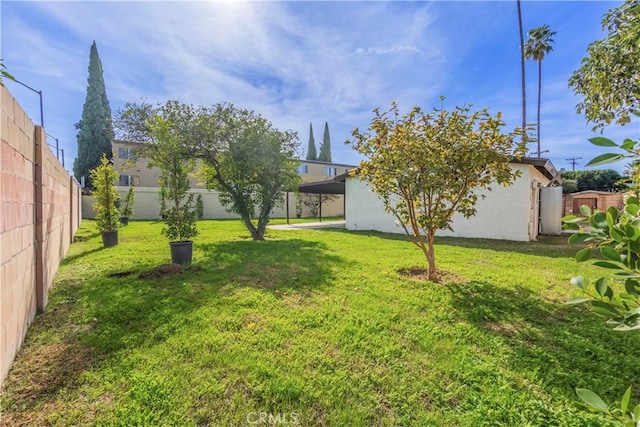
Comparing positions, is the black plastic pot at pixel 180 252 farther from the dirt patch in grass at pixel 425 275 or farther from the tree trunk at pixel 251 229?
the tree trunk at pixel 251 229

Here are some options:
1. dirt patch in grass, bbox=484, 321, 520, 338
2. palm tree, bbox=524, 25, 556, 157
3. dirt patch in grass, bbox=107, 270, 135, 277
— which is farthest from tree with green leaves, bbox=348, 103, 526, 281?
palm tree, bbox=524, 25, 556, 157

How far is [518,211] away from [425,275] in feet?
23.7

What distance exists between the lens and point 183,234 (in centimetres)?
664

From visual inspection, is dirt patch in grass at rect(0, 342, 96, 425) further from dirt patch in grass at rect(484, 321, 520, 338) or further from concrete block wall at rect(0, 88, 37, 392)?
dirt patch in grass at rect(484, 321, 520, 338)

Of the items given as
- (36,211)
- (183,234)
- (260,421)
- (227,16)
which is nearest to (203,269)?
(183,234)

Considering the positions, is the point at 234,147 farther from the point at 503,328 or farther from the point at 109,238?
the point at 503,328

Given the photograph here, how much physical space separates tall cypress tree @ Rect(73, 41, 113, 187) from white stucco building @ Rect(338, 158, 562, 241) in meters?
27.3

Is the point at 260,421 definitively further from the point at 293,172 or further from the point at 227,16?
the point at 293,172

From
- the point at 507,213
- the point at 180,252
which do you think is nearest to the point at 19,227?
the point at 180,252

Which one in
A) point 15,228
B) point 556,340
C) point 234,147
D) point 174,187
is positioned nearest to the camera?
point 15,228

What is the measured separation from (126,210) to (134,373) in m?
15.8

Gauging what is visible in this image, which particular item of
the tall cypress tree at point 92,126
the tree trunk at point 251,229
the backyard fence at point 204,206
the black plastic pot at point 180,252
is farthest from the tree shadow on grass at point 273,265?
the tall cypress tree at point 92,126

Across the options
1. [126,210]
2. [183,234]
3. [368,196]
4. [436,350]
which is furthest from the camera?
[126,210]

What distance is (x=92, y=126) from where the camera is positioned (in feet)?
91.3
